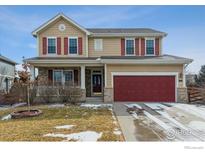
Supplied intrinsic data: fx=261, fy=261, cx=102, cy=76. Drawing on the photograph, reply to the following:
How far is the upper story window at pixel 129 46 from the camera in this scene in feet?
66.6

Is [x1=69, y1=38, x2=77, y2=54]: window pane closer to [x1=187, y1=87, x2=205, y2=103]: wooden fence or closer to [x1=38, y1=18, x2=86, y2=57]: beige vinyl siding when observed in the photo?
[x1=38, y1=18, x2=86, y2=57]: beige vinyl siding

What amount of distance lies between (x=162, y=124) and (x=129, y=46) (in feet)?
36.1

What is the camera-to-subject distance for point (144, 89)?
58.6ft

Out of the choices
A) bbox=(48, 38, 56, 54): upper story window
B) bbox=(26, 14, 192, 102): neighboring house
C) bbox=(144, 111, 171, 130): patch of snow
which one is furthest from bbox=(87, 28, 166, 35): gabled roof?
bbox=(144, 111, 171, 130): patch of snow

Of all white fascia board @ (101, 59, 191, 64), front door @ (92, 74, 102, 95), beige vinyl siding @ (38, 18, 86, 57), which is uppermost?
beige vinyl siding @ (38, 18, 86, 57)

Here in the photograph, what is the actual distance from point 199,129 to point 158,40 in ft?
39.0

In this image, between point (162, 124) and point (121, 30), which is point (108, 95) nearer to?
point (121, 30)

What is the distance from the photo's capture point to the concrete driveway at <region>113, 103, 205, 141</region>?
8469 millimetres

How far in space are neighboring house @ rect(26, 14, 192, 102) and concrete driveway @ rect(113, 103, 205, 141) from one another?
13.2 ft

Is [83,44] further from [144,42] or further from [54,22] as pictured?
[144,42]

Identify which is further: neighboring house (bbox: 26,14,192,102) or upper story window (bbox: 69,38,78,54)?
upper story window (bbox: 69,38,78,54)

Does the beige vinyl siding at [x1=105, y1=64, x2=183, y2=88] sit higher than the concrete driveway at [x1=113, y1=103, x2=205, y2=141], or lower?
higher
